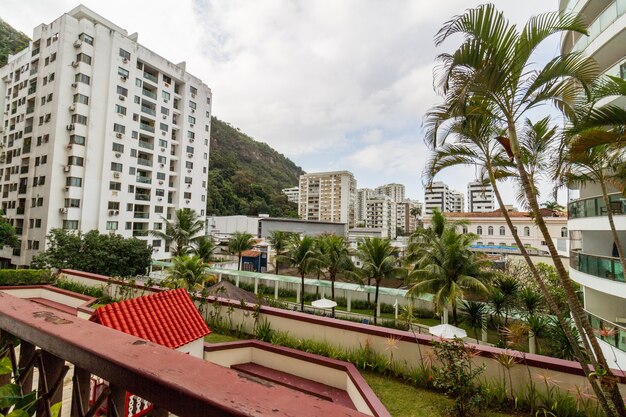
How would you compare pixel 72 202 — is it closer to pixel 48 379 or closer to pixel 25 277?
pixel 25 277

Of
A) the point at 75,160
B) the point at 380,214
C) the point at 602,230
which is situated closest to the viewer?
the point at 602,230

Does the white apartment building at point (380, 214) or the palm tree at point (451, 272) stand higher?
the white apartment building at point (380, 214)

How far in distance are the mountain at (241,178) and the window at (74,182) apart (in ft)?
115

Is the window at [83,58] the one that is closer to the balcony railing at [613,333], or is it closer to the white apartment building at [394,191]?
the balcony railing at [613,333]

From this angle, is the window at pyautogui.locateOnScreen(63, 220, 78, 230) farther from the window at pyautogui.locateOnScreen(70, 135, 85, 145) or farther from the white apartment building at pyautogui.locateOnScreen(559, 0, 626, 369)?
the white apartment building at pyautogui.locateOnScreen(559, 0, 626, 369)

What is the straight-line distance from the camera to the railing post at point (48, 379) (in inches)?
41.5

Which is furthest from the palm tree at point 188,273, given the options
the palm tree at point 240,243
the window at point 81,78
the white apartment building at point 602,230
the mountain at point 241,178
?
the mountain at point 241,178

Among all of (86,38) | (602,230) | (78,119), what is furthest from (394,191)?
(602,230)

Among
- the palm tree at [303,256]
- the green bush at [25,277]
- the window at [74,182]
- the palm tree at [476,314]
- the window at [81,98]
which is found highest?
the window at [81,98]

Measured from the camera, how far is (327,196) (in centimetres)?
10144

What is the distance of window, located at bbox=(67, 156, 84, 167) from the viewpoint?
89.6ft

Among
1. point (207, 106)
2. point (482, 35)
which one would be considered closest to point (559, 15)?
point (482, 35)

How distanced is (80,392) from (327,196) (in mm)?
100671

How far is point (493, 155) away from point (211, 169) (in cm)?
7365
